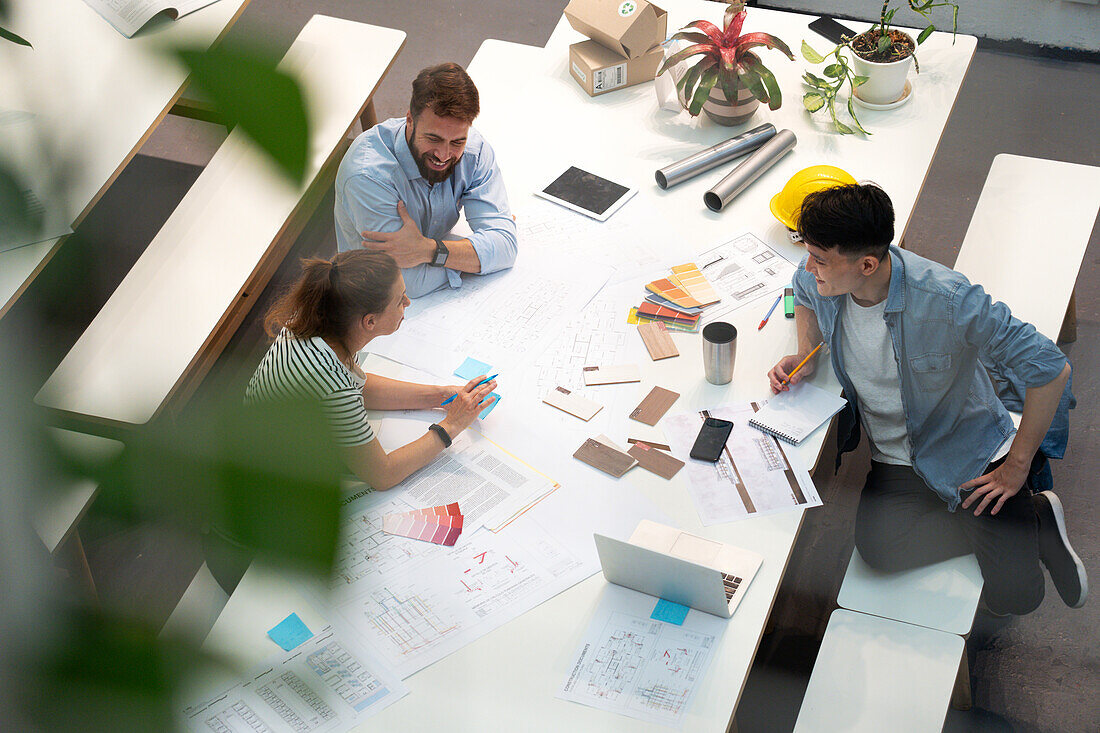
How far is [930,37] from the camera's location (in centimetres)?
299

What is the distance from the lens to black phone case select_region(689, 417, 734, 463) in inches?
75.4

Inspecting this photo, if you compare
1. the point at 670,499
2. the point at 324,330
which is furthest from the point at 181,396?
the point at 670,499

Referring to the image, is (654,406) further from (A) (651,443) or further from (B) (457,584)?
(B) (457,584)

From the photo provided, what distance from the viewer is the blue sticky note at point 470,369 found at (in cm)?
210

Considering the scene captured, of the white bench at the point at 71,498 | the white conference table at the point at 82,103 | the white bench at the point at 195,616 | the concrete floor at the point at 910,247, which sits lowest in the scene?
the concrete floor at the point at 910,247

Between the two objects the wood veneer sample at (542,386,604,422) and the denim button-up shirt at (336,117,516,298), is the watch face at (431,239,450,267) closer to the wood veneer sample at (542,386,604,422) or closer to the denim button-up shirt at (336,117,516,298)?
the denim button-up shirt at (336,117,516,298)

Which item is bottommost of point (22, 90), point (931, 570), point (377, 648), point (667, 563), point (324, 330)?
point (931, 570)

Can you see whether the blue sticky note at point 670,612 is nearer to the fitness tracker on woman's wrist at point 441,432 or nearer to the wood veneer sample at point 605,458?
the wood veneer sample at point 605,458

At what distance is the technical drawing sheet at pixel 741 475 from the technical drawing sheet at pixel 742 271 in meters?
0.33

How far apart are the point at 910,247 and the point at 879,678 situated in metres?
1.95

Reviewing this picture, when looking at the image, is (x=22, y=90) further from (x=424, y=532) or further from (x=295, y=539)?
(x=424, y=532)

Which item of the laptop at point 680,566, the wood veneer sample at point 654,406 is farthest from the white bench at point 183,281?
the wood veneer sample at point 654,406

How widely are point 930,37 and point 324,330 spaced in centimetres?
222

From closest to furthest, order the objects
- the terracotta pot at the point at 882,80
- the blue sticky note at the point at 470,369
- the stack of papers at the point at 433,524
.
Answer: the stack of papers at the point at 433,524 → the blue sticky note at the point at 470,369 → the terracotta pot at the point at 882,80
